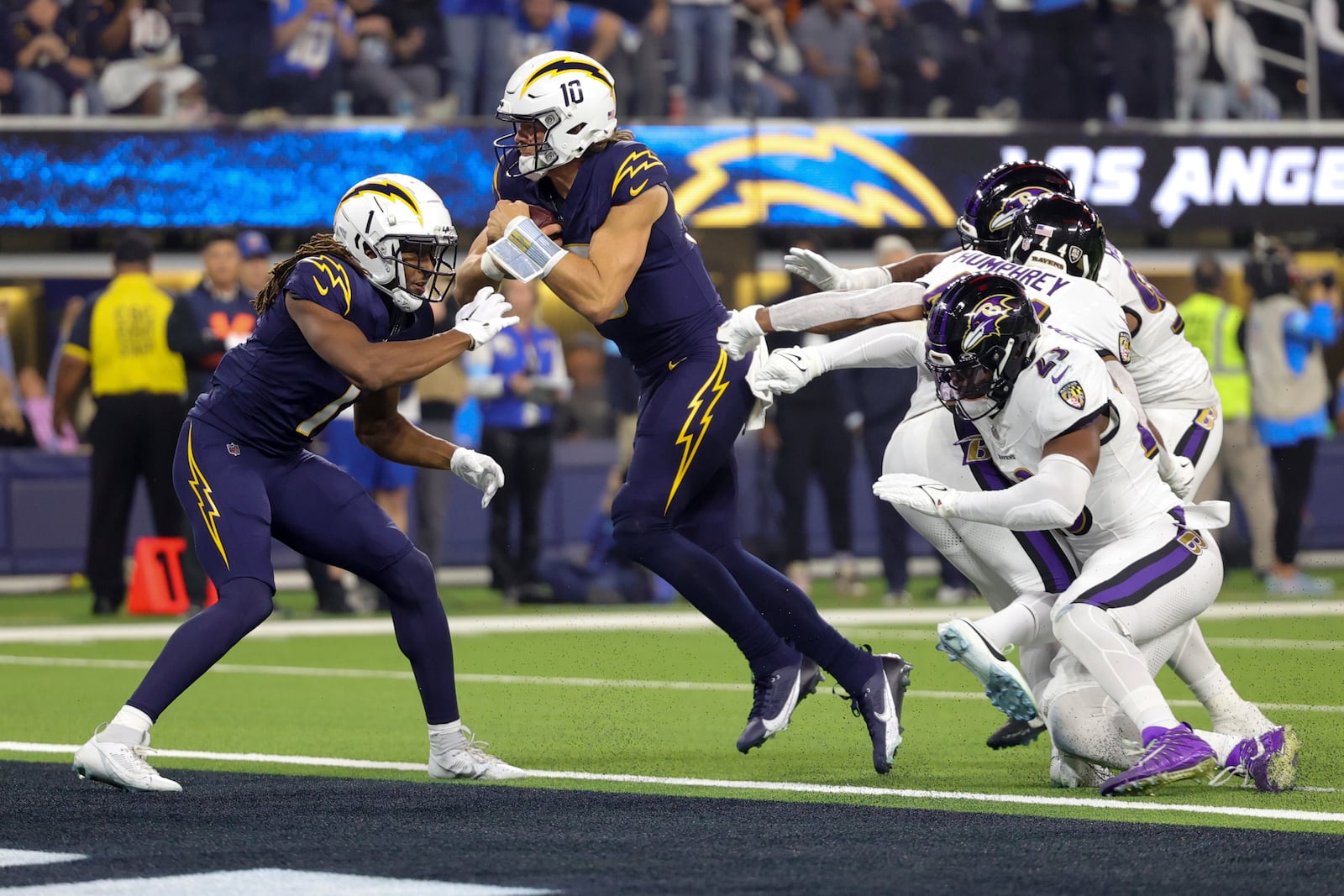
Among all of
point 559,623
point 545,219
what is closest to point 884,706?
point 545,219

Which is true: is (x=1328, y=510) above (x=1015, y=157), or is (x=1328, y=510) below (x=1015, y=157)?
below

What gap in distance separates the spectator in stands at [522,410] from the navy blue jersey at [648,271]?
6.10 meters

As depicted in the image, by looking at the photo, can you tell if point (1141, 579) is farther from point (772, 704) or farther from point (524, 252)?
point (524, 252)

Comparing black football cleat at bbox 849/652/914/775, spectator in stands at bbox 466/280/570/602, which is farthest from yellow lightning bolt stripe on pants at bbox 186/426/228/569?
spectator in stands at bbox 466/280/570/602

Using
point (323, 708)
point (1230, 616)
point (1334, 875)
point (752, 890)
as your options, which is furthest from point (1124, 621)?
point (1230, 616)

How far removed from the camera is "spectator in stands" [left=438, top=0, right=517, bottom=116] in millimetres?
14453

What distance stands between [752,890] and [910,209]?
434 inches

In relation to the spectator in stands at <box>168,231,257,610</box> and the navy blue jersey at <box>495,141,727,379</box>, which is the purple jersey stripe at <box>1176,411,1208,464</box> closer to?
the navy blue jersey at <box>495,141,727,379</box>

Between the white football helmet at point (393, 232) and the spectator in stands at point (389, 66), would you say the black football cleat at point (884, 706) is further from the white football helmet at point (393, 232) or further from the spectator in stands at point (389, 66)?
the spectator in stands at point (389, 66)

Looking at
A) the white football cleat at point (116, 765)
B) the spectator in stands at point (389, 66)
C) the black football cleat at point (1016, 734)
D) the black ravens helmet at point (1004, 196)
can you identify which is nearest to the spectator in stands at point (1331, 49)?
the spectator in stands at point (389, 66)

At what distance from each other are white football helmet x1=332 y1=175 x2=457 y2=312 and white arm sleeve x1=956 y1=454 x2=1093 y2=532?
1.62 m

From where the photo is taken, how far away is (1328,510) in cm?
1612

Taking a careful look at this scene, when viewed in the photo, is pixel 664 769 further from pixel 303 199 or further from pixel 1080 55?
pixel 1080 55

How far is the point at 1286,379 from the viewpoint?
12961 mm
